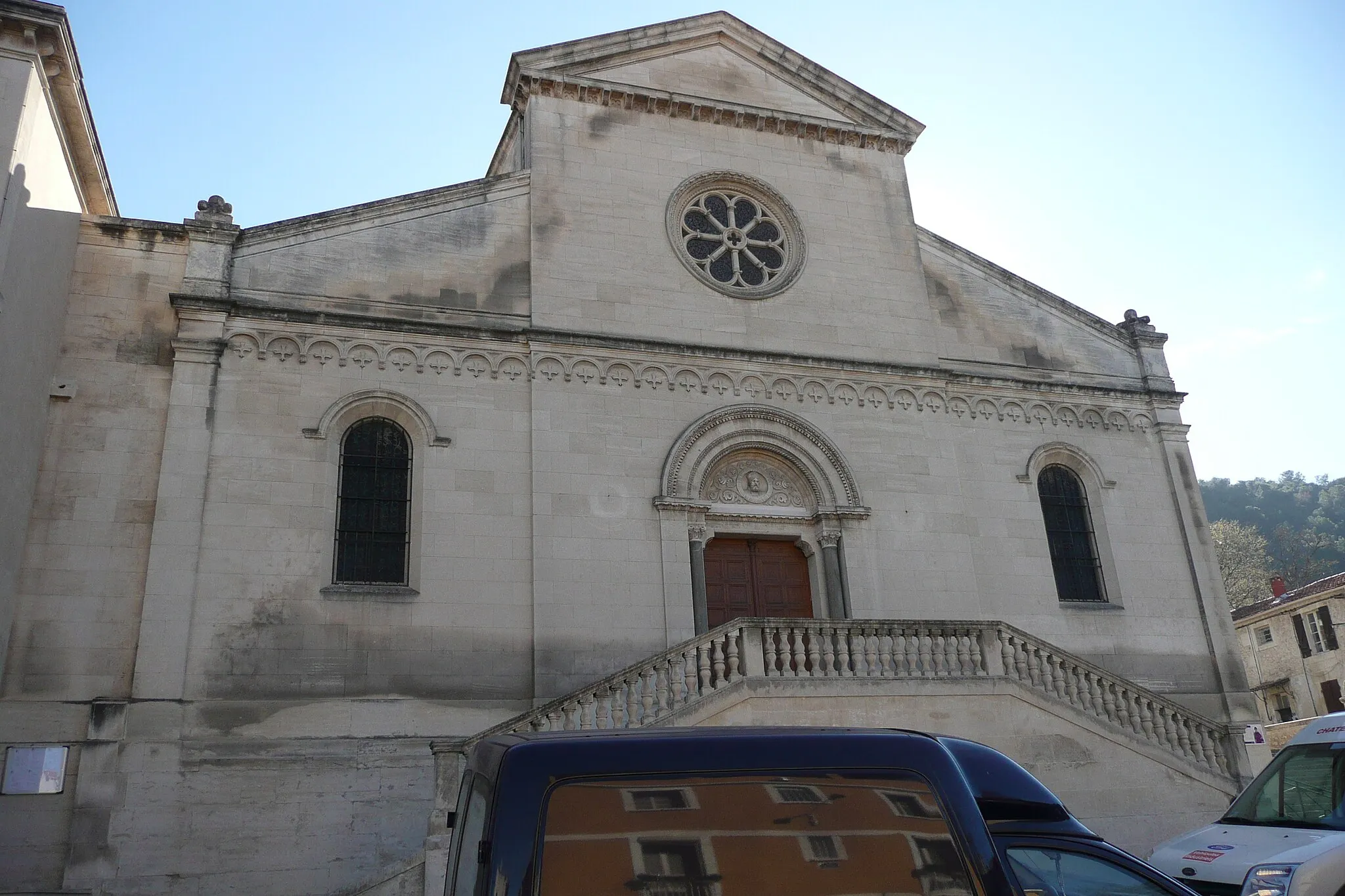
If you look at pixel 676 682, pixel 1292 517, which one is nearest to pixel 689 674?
pixel 676 682

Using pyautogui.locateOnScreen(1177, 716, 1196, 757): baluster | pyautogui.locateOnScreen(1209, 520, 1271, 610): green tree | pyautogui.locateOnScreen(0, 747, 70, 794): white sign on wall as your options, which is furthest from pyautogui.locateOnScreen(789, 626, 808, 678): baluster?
pyautogui.locateOnScreen(1209, 520, 1271, 610): green tree

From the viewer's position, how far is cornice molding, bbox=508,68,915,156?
56.4ft

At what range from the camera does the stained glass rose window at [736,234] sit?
56.6 ft

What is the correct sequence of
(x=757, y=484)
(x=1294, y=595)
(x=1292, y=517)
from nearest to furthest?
(x=757, y=484)
(x=1294, y=595)
(x=1292, y=517)

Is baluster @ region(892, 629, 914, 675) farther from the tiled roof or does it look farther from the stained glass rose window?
the tiled roof

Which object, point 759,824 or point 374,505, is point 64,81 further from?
point 759,824

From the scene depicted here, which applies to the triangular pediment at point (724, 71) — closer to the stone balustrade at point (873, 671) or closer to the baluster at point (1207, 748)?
the stone balustrade at point (873, 671)

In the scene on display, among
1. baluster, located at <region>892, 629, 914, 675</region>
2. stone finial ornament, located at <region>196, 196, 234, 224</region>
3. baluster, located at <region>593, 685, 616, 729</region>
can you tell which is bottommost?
baluster, located at <region>593, 685, 616, 729</region>

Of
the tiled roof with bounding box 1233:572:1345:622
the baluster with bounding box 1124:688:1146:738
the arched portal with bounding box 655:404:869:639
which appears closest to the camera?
the baluster with bounding box 1124:688:1146:738

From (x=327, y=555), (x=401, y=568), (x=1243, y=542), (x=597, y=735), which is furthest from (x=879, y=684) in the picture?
(x=1243, y=542)

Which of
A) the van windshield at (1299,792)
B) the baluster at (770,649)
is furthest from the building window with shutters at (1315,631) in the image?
the van windshield at (1299,792)

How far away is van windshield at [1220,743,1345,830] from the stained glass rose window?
1083 cm

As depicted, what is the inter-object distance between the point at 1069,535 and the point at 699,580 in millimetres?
6979

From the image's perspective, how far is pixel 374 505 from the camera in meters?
14.3
